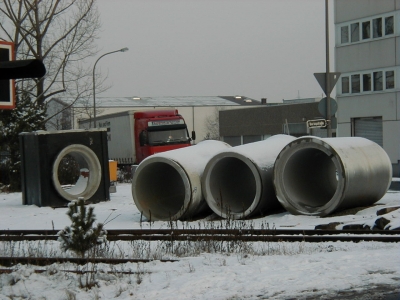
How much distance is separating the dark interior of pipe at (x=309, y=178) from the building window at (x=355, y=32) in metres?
21.8

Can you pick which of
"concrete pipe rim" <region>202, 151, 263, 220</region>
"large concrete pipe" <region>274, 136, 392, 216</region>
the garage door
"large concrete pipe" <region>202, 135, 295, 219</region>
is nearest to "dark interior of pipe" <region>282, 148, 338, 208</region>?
"large concrete pipe" <region>274, 136, 392, 216</region>

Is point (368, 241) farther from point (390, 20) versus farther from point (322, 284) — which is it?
point (390, 20)

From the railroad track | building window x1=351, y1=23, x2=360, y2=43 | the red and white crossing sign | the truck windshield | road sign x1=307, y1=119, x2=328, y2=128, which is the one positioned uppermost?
building window x1=351, y1=23, x2=360, y2=43

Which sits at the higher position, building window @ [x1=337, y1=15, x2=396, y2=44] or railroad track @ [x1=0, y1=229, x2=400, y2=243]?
building window @ [x1=337, y1=15, x2=396, y2=44]

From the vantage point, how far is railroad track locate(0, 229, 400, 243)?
11.4 m

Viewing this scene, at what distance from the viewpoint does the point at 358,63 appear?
4041 centimetres

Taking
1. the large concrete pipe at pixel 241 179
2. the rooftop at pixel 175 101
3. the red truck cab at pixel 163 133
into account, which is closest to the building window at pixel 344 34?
the red truck cab at pixel 163 133

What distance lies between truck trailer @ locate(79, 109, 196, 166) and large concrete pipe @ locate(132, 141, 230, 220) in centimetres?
1602

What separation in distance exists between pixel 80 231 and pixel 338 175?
25.8ft

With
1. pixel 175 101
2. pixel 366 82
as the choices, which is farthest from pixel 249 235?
pixel 175 101

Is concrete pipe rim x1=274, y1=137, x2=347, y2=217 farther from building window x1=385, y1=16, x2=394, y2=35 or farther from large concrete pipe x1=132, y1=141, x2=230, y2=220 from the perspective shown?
building window x1=385, y1=16, x2=394, y2=35

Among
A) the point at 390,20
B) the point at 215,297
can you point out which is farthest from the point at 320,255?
the point at 390,20

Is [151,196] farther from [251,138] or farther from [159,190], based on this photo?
[251,138]

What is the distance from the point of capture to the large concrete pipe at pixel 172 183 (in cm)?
1677
